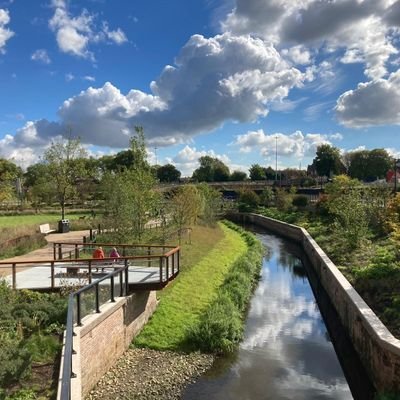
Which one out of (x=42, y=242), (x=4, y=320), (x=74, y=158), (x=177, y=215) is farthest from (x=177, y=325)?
(x=74, y=158)

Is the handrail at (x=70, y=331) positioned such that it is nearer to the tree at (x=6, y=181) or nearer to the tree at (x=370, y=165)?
the tree at (x=6, y=181)

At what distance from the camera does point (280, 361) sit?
43.8 ft

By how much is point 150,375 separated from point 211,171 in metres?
126

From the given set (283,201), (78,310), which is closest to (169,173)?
(283,201)

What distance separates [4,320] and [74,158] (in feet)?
95.5

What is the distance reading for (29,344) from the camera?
30.1ft

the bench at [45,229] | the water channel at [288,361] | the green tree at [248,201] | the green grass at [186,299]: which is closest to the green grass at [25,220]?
the bench at [45,229]

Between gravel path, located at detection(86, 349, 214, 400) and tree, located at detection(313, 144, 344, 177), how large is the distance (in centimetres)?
10307

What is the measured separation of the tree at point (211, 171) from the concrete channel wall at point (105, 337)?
397 ft

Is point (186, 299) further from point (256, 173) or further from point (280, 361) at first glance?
point (256, 173)

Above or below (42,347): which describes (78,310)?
above

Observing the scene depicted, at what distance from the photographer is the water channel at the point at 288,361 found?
37.2 ft

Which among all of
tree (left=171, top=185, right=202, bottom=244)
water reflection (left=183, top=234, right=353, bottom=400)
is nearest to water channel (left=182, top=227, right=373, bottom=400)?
water reflection (left=183, top=234, right=353, bottom=400)

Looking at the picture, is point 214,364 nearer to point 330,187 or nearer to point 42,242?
point 42,242
